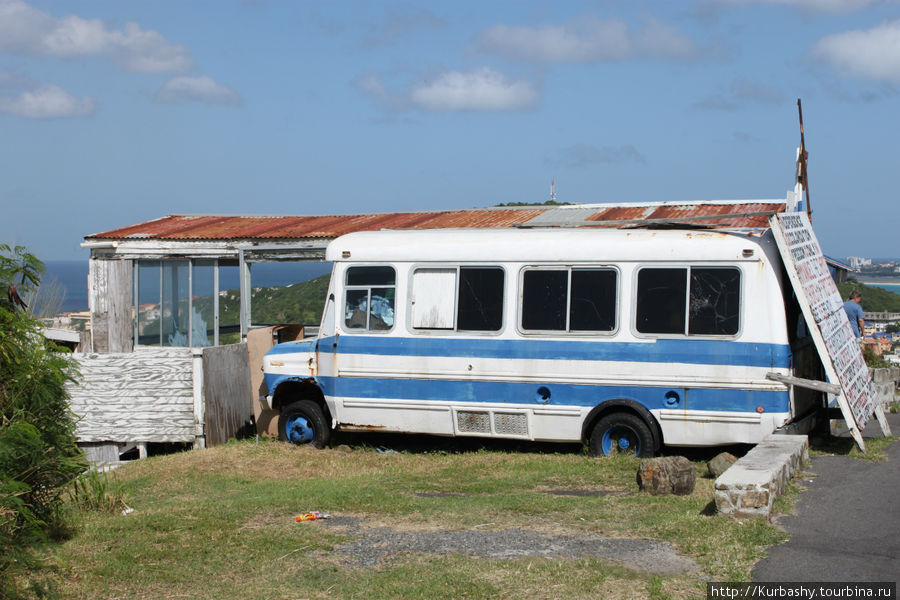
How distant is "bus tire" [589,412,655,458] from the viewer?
1095 cm

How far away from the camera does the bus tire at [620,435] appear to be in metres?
11.0

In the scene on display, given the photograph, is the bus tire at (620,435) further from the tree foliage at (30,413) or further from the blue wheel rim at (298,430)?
the tree foliage at (30,413)

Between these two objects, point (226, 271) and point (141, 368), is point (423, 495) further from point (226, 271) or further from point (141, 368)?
point (226, 271)

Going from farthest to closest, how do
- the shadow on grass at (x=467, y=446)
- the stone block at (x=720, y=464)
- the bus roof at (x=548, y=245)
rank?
the shadow on grass at (x=467, y=446), the bus roof at (x=548, y=245), the stone block at (x=720, y=464)

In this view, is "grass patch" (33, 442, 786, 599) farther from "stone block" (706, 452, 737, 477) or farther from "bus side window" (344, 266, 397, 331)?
"bus side window" (344, 266, 397, 331)

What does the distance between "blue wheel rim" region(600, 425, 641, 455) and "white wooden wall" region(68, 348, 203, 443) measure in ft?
18.5

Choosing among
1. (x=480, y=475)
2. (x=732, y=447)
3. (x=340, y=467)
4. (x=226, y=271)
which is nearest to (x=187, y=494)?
(x=340, y=467)

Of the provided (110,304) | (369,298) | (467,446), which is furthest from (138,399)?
(110,304)

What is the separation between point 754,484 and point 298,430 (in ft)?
22.2

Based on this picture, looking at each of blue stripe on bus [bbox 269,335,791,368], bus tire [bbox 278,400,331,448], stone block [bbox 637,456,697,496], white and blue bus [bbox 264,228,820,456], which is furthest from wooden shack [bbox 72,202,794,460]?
stone block [bbox 637,456,697,496]

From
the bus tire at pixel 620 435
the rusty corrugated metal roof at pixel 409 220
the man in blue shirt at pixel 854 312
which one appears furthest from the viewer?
the rusty corrugated metal roof at pixel 409 220

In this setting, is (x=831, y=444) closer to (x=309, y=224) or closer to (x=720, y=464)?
(x=720, y=464)

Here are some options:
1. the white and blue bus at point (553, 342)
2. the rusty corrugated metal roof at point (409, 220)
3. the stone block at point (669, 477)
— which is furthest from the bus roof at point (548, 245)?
the rusty corrugated metal roof at point (409, 220)

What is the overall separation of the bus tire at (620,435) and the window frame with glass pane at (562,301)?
979 millimetres
